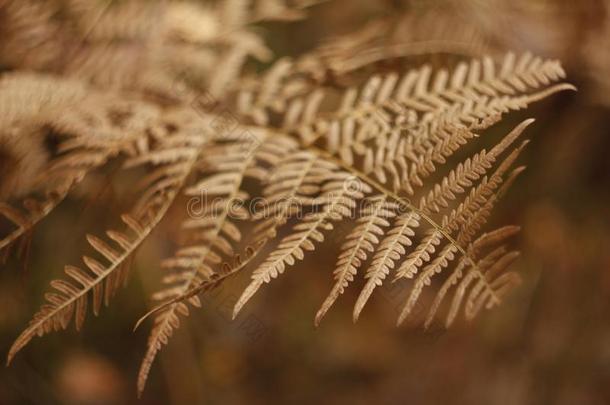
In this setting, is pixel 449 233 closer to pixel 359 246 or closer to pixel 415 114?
pixel 359 246

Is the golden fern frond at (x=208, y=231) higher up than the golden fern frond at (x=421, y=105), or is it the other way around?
the golden fern frond at (x=421, y=105)

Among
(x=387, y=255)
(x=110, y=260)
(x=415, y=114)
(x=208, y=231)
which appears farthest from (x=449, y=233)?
(x=110, y=260)

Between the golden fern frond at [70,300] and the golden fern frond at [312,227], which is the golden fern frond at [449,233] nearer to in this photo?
the golden fern frond at [312,227]

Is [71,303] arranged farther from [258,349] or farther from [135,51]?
[258,349]

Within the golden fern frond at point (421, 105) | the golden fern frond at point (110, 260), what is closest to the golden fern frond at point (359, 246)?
the golden fern frond at point (421, 105)

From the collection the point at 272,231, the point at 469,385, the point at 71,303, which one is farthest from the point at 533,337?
the point at 71,303
